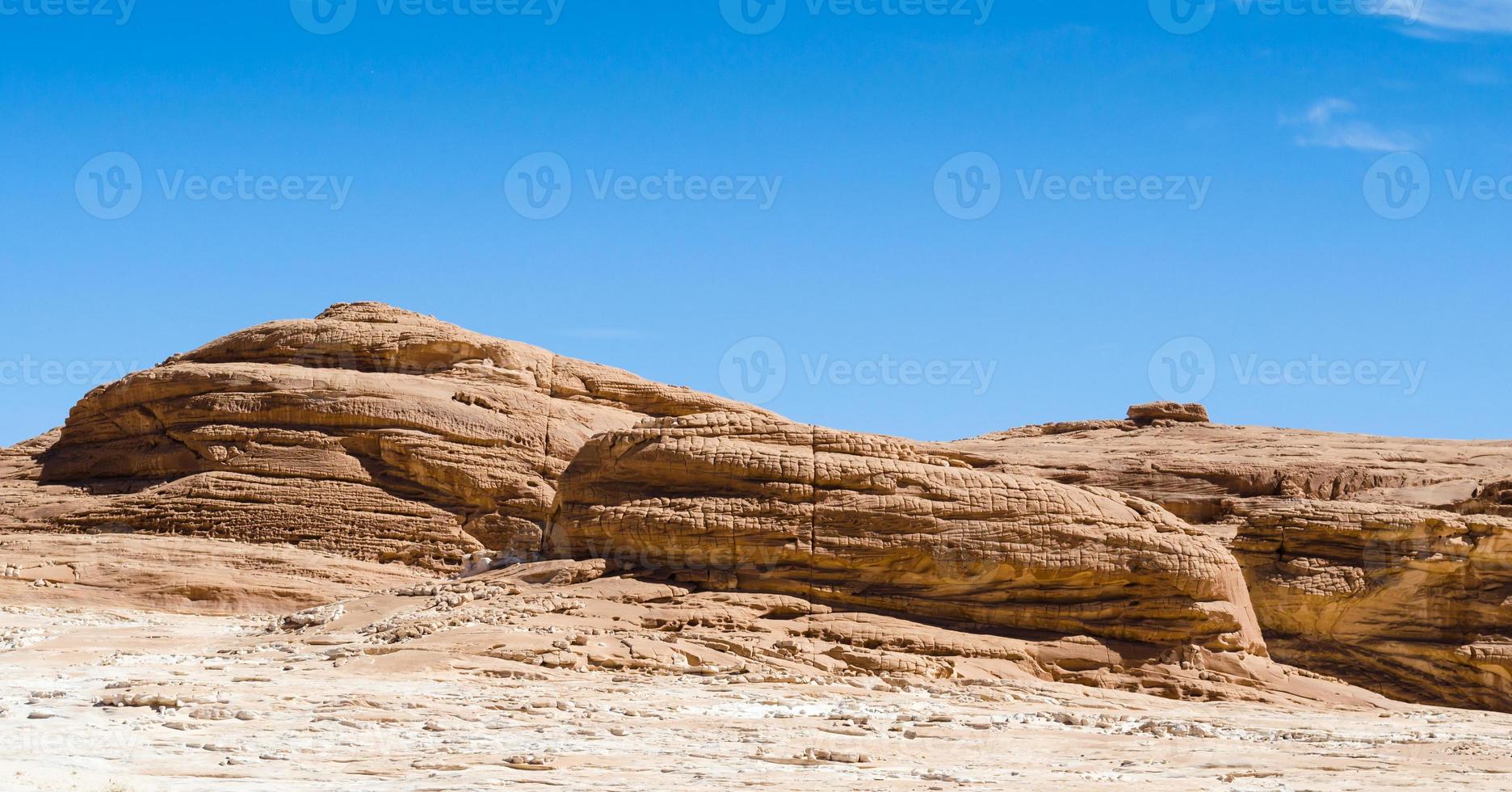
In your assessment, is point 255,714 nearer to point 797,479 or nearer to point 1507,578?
point 797,479

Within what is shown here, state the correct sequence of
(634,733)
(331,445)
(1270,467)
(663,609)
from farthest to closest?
(1270,467) < (331,445) < (663,609) < (634,733)

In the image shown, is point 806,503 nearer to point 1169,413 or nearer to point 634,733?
point 634,733

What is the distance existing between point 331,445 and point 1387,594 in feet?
61.0

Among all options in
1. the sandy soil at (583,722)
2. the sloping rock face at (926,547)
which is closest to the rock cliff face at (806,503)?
the sloping rock face at (926,547)

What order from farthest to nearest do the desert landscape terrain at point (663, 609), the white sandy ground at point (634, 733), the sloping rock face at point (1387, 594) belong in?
the sloping rock face at point (1387, 594) < the desert landscape terrain at point (663, 609) < the white sandy ground at point (634, 733)

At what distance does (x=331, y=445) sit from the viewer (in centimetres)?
3077

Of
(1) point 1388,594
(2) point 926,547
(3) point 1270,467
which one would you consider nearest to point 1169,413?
(3) point 1270,467

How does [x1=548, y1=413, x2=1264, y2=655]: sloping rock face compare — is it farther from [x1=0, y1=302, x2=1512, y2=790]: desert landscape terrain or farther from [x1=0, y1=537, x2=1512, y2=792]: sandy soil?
[x1=0, y1=537, x2=1512, y2=792]: sandy soil

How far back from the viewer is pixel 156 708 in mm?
12938

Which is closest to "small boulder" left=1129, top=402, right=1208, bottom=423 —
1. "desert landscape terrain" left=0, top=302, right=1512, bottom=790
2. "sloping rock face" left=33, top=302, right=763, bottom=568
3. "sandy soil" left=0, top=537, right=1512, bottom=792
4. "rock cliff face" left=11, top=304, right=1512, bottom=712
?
"rock cliff face" left=11, top=304, right=1512, bottom=712

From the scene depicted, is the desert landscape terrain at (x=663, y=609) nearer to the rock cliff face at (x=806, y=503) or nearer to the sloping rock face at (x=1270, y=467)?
the rock cliff face at (x=806, y=503)

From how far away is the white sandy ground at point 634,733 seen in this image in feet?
36.7

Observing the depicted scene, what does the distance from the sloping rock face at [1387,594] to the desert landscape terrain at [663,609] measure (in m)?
0.05

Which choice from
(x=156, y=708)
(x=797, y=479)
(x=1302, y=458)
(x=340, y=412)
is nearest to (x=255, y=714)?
(x=156, y=708)
